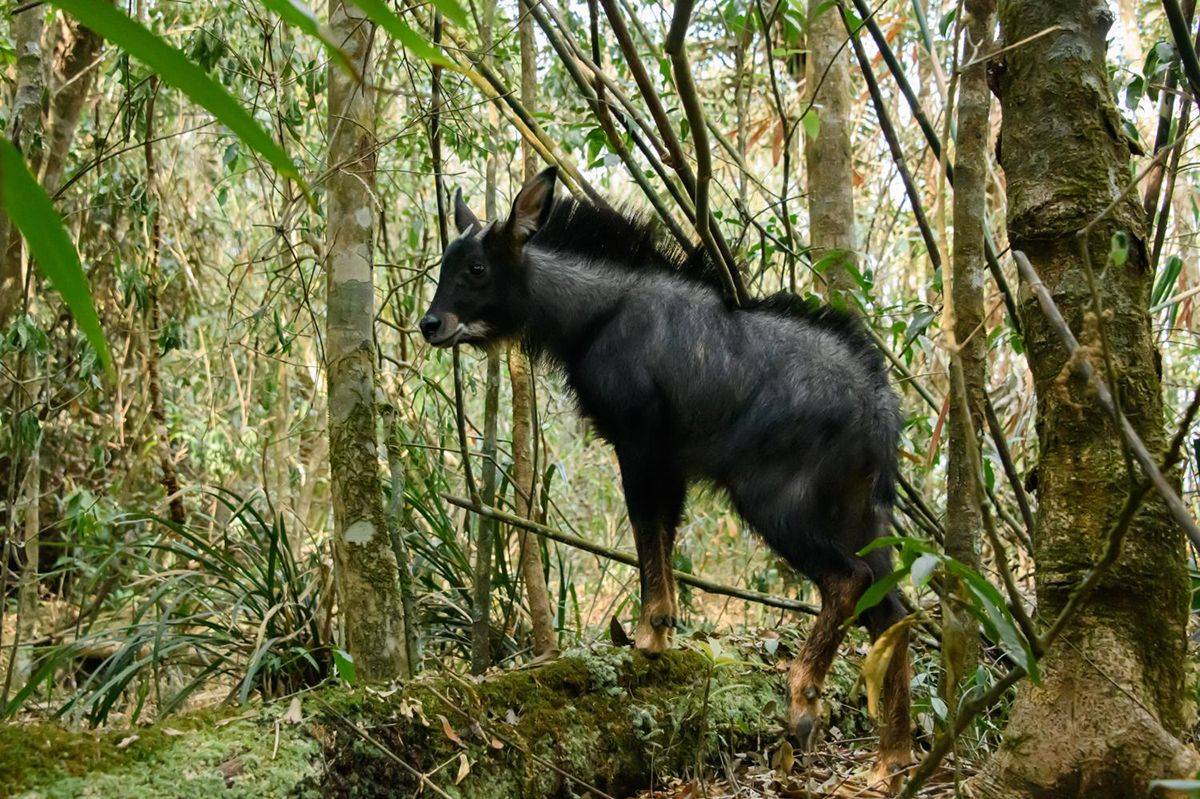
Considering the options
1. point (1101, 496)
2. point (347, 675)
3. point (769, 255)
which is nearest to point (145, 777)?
point (347, 675)

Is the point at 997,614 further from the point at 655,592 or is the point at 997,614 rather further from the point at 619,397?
the point at 655,592

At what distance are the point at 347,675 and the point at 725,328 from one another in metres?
2.20

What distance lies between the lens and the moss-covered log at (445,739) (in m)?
3.16

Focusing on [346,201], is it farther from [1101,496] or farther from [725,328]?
[1101,496]

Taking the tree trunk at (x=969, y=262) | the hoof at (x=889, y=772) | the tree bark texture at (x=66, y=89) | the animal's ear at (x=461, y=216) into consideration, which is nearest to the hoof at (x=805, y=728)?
the hoof at (x=889, y=772)

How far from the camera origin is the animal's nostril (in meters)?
5.29

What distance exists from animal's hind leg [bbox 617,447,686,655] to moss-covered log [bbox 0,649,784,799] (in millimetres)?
156

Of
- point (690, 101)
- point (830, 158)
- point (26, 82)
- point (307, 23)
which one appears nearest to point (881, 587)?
point (690, 101)

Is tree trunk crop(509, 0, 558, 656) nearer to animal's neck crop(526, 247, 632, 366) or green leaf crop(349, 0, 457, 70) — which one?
animal's neck crop(526, 247, 632, 366)

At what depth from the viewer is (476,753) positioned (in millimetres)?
3920

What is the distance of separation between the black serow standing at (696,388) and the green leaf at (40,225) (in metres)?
3.70

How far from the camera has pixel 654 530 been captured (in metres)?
5.16

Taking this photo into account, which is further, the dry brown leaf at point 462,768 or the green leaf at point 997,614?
the dry brown leaf at point 462,768

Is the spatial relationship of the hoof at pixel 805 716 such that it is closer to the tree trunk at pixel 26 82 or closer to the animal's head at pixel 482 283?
the animal's head at pixel 482 283
